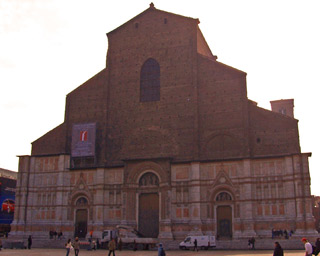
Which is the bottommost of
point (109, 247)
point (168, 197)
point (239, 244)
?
point (239, 244)

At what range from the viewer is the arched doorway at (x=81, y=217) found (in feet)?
122

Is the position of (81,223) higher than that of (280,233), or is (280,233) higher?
(81,223)

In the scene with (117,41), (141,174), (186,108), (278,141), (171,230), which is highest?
(117,41)

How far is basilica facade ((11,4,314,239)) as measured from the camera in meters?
33.1

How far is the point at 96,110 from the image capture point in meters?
39.7

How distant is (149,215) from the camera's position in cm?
3572

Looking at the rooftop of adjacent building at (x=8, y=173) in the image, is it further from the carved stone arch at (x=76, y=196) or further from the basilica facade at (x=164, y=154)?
the carved stone arch at (x=76, y=196)

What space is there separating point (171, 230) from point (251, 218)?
21.0 feet

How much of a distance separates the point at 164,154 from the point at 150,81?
23.3 feet

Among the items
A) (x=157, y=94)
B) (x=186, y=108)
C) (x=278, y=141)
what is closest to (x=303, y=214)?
(x=278, y=141)

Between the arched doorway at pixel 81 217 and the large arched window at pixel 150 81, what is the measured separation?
34.7 ft

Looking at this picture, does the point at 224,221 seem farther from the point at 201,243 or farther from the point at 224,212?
the point at 201,243

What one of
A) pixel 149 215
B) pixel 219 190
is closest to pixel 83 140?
pixel 149 215

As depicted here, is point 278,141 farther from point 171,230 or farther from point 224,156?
point 171,230
